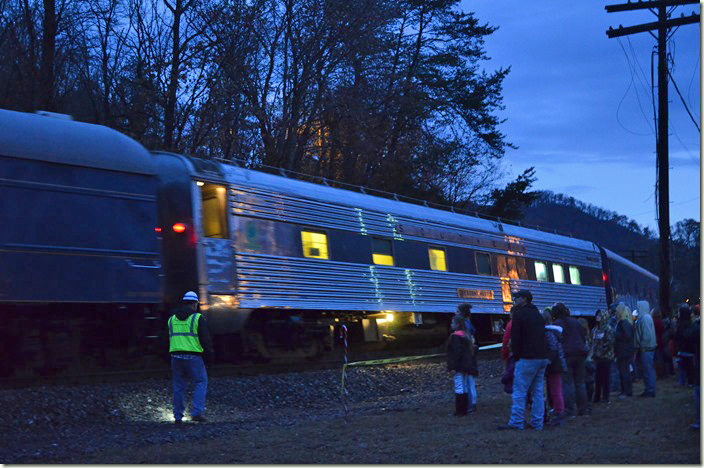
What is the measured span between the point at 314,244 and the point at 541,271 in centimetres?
1133

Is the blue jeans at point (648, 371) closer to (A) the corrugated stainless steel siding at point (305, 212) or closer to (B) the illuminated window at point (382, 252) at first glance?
(B) the illuminated window at point (382, 252)

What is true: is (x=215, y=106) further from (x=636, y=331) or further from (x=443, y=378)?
(x=636, y=331)

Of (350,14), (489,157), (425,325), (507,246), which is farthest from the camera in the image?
(489,157)

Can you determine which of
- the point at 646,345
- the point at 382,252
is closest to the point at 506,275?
the point at 382,252

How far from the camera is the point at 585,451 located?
845 centimetres

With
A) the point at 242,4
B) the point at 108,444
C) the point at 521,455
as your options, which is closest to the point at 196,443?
the point at 108,444

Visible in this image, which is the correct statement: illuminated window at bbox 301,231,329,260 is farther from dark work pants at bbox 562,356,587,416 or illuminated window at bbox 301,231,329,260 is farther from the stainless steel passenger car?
dark work pants at bbox 562,356,587,416

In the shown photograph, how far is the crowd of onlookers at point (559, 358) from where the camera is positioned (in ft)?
34.0

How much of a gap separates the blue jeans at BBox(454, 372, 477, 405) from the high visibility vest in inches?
132

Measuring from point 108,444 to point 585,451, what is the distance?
4787 mm

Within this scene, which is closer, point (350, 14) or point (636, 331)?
point (636, 331)

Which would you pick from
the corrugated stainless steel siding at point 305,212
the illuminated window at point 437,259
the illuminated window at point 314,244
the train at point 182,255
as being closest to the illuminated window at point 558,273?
the train at point 182,255

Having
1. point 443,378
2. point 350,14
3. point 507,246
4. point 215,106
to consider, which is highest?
point 350,14

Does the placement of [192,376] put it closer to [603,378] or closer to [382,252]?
[603,378]
